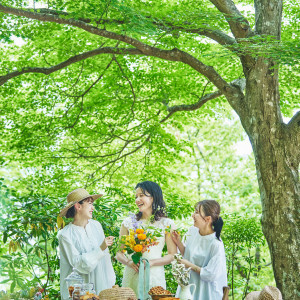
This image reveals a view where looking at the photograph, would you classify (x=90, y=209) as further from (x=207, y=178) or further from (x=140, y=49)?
(x=207, y=178)

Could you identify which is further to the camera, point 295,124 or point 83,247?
point 295,124

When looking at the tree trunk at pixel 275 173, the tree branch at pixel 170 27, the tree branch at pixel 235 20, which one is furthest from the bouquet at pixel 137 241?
the tree branch at pixel 235 20

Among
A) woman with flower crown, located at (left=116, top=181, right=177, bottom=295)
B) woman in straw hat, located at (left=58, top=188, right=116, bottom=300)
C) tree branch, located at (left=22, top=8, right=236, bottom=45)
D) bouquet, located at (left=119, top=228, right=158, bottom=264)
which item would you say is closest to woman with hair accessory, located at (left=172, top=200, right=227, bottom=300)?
woman with flower crown, located at (left=116, top=181, right=177, bottom=295)

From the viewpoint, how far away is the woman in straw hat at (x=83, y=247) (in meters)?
3.39

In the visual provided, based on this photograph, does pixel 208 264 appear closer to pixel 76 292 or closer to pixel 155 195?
pixel 155 195

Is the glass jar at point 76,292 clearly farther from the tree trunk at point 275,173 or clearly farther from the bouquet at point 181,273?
the tree trunk at point 275,173

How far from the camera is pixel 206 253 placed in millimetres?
3461

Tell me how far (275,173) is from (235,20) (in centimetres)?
222

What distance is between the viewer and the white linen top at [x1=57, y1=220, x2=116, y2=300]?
3.39 meters

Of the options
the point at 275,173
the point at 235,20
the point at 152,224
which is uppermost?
the point at 235,20

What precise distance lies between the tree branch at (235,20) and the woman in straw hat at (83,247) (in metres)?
3.60

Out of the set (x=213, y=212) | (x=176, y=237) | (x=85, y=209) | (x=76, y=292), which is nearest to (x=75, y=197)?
(x=85, y=209)

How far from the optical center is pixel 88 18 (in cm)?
627

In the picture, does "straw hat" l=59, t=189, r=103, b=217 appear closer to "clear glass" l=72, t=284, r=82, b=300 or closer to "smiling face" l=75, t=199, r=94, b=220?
"smiling face" l=75, t=199, r=94, b=220
